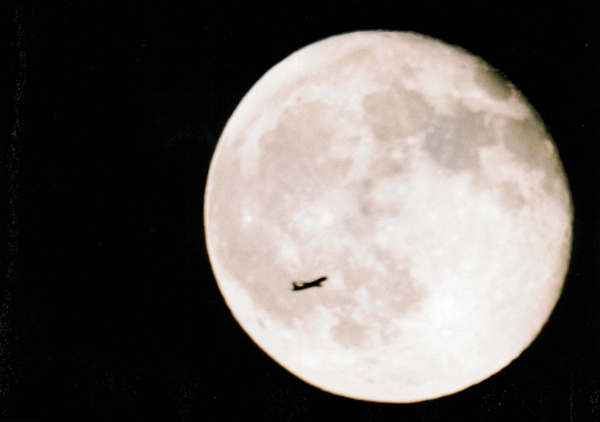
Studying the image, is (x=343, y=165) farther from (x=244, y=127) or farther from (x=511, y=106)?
(x=511, y=106)

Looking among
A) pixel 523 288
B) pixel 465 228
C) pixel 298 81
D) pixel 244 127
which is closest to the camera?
pixel 465 228

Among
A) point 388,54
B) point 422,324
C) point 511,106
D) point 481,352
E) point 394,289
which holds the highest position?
point 388,54

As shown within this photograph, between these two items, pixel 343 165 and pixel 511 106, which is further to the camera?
pixel 511 106

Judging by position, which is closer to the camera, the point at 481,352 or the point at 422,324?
the point at 422,324

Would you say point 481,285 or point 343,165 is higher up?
point 343,165

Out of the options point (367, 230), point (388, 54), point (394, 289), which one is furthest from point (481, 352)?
point (388, 54)

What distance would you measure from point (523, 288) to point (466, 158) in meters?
0.47

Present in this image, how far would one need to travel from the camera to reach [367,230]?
1353 mm

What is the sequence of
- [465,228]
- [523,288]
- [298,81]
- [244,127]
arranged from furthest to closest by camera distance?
[244,127]
[298,81]
[523,288]
[465,228]

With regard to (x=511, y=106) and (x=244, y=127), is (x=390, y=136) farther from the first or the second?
(x=244, y=127)

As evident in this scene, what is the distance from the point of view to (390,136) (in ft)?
4.44

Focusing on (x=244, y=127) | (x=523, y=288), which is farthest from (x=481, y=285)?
(x=244, y=127)

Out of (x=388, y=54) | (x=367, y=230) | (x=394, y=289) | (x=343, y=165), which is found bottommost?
(x=394, y=289)

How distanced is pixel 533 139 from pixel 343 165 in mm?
660
